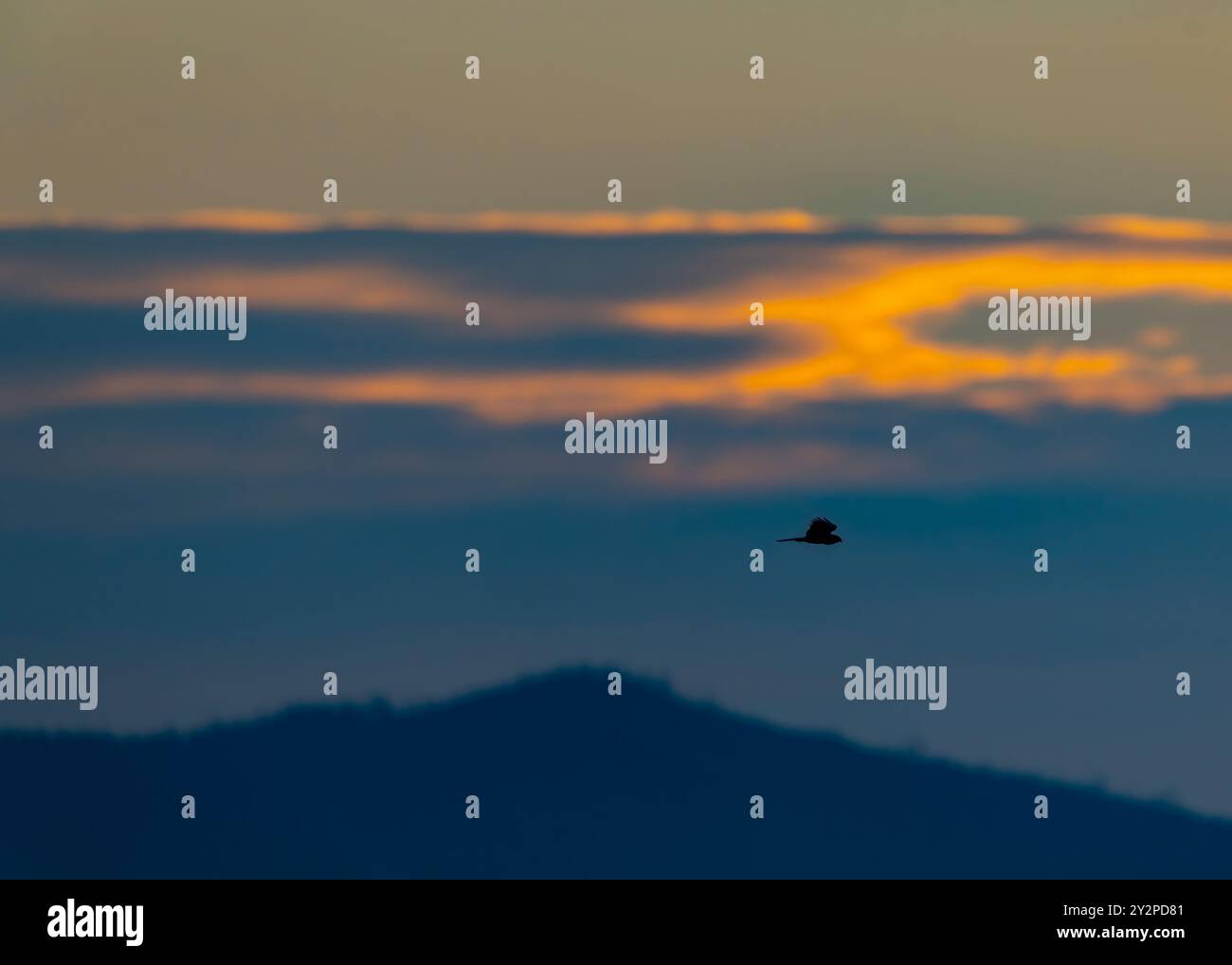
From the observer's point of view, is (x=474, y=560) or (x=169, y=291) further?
(x=474, y=560)

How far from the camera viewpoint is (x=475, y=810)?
Result: 439 feet

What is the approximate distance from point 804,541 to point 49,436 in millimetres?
45456

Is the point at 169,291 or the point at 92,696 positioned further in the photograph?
the point at 92,696

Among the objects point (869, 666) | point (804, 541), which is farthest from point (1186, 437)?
point (804, 541)

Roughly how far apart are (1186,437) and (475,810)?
148ft

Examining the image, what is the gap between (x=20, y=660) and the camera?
10712cm

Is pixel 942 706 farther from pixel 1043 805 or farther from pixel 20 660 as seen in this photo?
pixel 20 660

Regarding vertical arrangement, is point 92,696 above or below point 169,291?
below

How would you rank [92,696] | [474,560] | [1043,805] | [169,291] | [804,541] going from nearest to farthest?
[804,541], [169,291], [92,696], [474,560], [1043,805]
